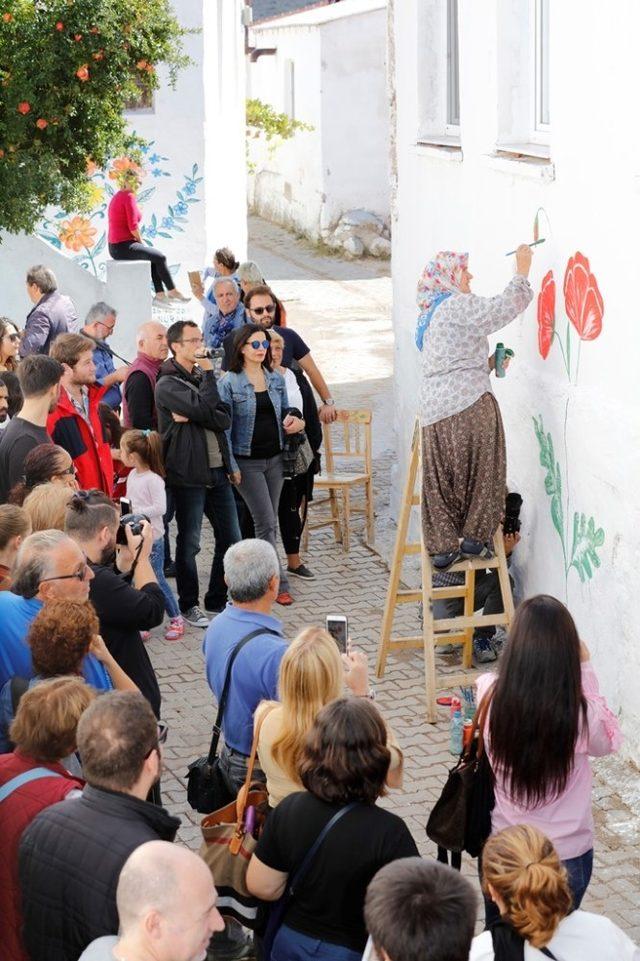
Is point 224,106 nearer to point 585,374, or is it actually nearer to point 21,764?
point 585,374

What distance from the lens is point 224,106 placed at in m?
17.1

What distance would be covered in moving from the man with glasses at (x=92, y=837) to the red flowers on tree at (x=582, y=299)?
370 cm

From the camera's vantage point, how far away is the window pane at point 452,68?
9680mm

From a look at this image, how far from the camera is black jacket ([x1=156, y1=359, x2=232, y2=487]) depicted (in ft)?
26.9

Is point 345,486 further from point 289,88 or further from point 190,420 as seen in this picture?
point 289,88

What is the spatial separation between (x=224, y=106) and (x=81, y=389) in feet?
33.0

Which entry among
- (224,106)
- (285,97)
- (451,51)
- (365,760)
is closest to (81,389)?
(451,51)

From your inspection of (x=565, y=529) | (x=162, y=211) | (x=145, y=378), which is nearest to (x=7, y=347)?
(x=145, y=378)

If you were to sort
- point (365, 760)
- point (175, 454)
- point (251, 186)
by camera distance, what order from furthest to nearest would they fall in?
point (251, 186) → point (175, 454) → point (365, 760)

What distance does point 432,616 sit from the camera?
789cm

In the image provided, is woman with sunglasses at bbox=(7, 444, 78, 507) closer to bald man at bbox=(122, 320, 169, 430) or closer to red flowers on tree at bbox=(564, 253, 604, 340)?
bald man at bbox=(122, 320, 169, 430)

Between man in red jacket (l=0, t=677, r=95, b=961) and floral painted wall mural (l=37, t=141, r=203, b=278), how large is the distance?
10244mm

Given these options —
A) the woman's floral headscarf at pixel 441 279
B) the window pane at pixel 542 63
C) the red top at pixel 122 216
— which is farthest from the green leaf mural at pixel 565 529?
the red top at pixel 122 216

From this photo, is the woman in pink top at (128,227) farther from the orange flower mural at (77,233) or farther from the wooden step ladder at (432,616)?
the wooden step ladder at (432,616)
